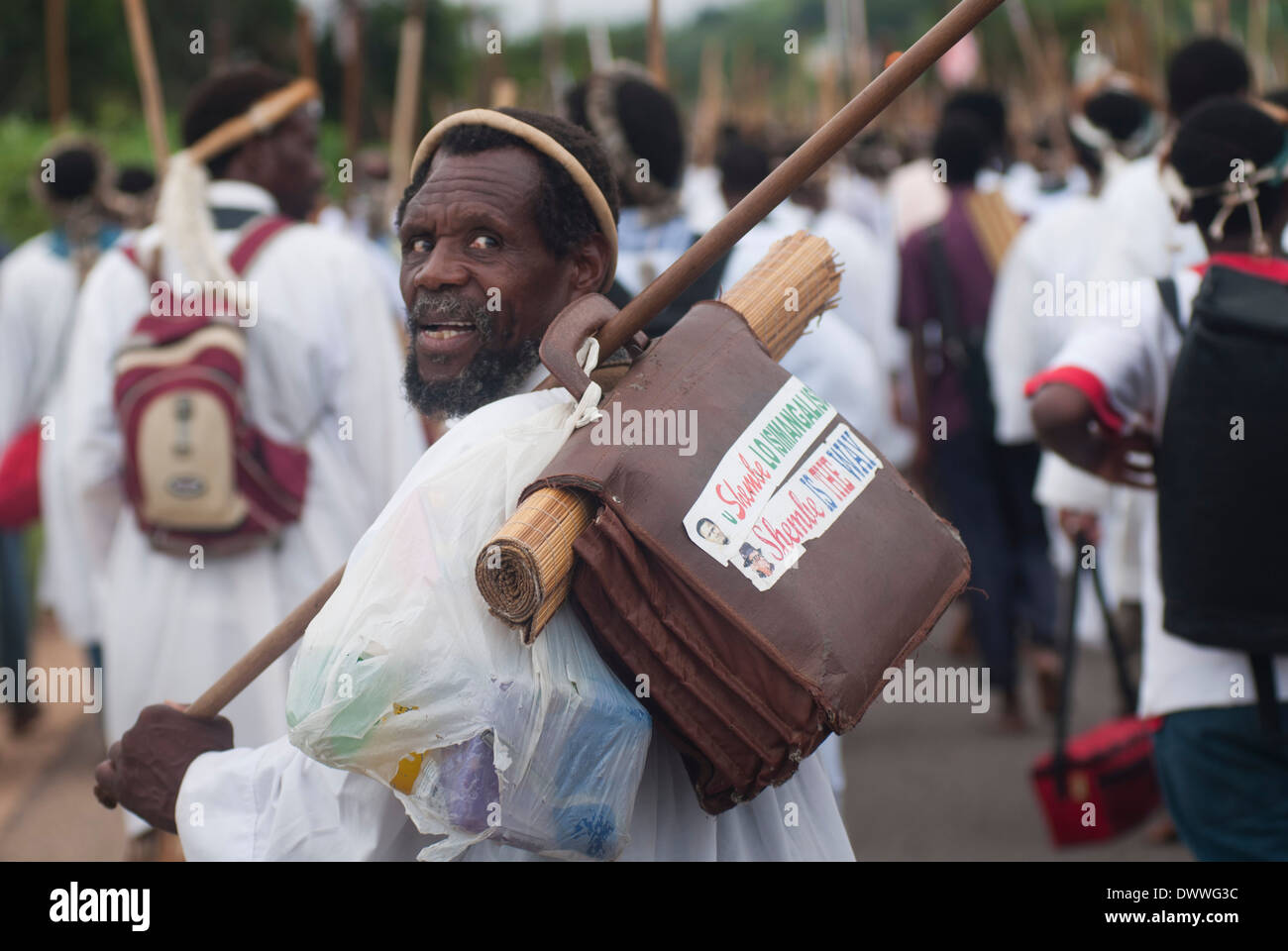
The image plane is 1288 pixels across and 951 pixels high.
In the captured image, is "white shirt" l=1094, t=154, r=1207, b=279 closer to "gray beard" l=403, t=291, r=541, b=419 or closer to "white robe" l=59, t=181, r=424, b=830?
"white robe" l=59, t=181, r=424, b=830

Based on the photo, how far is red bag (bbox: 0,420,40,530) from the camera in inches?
246

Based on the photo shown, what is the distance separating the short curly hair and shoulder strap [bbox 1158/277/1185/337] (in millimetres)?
1414

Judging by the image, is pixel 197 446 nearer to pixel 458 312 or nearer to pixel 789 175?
pixel 458 312

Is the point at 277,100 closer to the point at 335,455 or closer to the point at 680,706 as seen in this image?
the point at 335,455

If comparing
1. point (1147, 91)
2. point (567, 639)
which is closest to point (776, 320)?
point (567, 639)

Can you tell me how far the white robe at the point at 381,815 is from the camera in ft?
6.98

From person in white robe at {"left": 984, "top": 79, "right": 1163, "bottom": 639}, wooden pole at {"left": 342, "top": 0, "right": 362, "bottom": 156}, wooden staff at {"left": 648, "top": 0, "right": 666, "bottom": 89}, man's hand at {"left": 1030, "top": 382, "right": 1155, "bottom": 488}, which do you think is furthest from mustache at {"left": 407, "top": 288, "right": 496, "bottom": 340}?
wooden pole at {"left": 342, "top": 0, "right": 362, "bottom": 156}

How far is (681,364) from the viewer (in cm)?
207

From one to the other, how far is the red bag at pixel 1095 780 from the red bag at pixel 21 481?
3769mm

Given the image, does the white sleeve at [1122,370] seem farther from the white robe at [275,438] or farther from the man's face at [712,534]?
the white robe at [275,438]

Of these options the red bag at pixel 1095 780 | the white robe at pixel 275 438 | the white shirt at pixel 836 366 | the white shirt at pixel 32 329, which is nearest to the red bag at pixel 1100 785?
the red bag at pixel 1095 780

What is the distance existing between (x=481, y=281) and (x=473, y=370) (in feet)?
0.41
